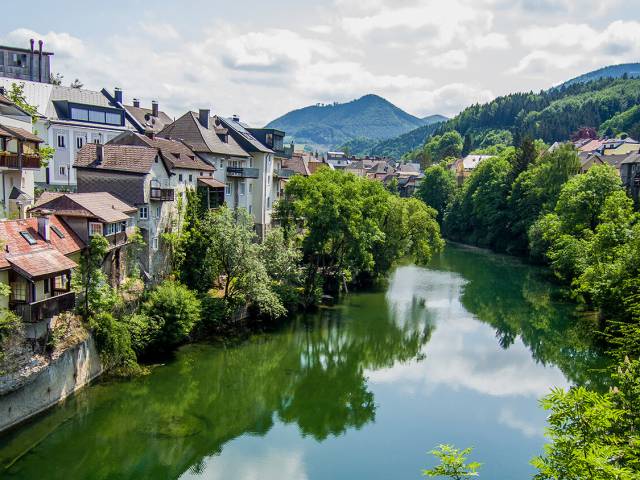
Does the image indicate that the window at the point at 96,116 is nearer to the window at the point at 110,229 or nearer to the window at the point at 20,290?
the window at the point at 110,229

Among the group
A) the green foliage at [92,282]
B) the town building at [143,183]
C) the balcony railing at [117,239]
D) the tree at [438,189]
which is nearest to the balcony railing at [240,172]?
the town building at [143,183]

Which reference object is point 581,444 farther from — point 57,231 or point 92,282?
point 57,231

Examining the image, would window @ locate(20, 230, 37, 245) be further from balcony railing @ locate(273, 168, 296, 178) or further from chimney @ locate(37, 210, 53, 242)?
balcony railing @ locate(273, 168, 296, 178)

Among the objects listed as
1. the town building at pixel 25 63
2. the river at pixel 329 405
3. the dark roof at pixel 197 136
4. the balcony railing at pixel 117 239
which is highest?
the town building at pixel 25 63

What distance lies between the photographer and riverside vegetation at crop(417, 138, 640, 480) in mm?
11320

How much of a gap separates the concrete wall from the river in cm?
50

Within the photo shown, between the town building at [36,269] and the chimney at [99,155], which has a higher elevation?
the chimney at [99,155]

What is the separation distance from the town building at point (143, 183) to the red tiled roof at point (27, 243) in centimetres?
550

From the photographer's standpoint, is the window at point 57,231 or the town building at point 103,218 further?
the town building at point 103,218

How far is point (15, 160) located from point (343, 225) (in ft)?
70.7

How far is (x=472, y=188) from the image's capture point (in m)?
87.5

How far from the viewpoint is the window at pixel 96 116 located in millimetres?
45906

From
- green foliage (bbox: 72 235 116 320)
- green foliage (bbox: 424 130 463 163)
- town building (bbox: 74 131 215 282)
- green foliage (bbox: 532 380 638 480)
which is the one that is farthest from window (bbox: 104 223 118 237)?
green foliage (bbox: 424 130 463 163)

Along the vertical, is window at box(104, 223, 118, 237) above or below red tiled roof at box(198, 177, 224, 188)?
below
